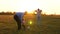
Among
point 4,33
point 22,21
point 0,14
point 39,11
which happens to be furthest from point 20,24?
point 0,14

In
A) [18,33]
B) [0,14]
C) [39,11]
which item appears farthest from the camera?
[0,14]

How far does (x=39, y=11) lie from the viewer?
63.9 feet

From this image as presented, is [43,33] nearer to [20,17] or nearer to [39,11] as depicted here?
[20,17]

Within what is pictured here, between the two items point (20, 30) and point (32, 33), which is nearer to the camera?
point (32, 33)

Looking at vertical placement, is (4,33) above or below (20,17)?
below

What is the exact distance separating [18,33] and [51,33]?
2115 millimetres

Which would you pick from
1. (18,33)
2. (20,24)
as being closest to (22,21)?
(20,24)

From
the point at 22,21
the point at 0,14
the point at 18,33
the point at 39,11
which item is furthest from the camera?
the point at 0,14

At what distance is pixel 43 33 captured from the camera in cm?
1440

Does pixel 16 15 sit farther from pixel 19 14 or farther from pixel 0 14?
pixel 0 14

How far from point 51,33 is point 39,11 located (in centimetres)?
535

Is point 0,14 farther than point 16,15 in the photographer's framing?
Yes

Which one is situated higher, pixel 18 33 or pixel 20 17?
pixel 20 17

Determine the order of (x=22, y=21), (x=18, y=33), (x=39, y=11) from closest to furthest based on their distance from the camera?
1. (x=18, y=33)
2. (x=22, y=21)
3. (x=39, y=11)
